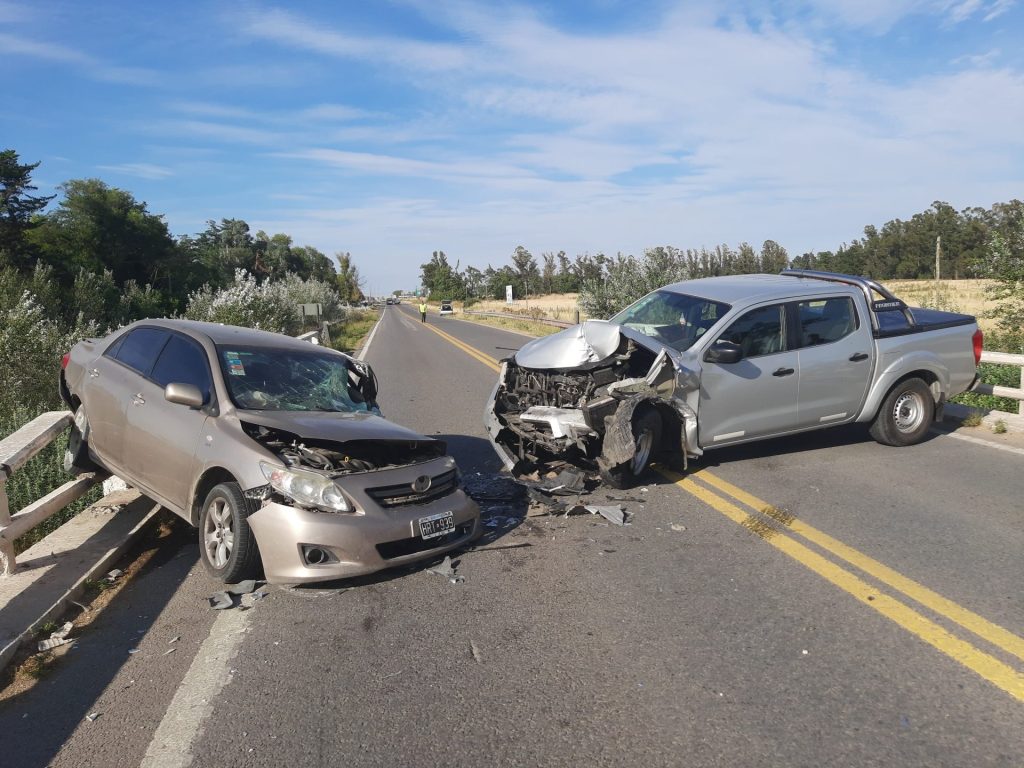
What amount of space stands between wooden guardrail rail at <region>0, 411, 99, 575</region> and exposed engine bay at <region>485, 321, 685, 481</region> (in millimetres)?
3679

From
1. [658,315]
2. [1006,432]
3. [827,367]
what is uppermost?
[658,315]

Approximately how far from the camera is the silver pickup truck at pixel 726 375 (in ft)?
22.4

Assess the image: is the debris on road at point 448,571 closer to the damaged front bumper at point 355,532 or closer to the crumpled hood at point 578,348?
the damaged front bumper at point 355,532

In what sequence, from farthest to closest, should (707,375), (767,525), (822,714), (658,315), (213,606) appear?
(658,315), (707,375), (767,525), (213,606), (822,714)

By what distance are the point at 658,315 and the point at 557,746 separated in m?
5.98

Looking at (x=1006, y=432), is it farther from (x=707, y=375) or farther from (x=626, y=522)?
(x=626, y=522)

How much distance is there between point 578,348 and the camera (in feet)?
23.8

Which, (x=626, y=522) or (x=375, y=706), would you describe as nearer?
(x=375, y=706)

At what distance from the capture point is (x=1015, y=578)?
15.0 feet

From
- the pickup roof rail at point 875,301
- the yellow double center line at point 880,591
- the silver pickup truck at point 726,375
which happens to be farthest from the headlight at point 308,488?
the pickup roof rail at point 875,301

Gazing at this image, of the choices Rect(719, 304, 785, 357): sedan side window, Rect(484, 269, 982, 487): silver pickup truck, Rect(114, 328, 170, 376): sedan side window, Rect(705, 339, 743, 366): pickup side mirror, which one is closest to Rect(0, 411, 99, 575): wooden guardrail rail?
Rect(114, 328, 170, 376): sedan side window

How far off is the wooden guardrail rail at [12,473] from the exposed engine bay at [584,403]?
368cm

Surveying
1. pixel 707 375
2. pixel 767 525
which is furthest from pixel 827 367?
pixel 767 525

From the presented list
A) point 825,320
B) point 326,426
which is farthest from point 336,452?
point 825,320
